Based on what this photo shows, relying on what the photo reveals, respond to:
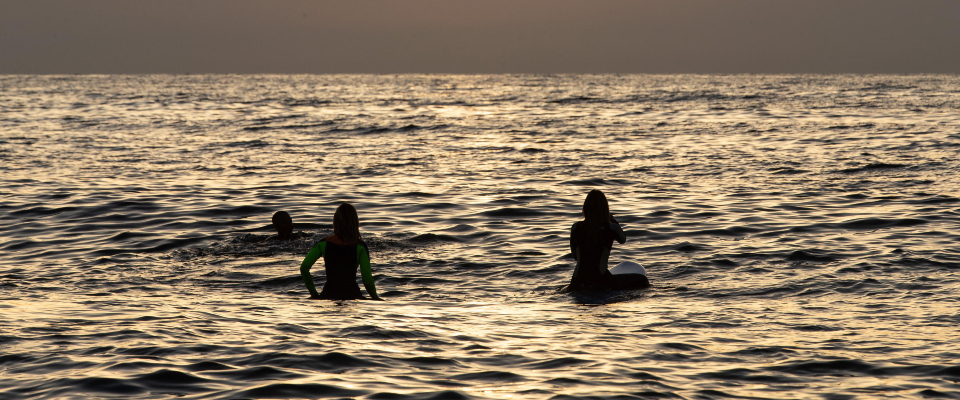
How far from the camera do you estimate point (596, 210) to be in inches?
472

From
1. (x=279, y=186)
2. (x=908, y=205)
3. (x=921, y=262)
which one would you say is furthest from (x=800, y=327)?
(x=279, y=186)

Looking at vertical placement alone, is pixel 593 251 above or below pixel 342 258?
below

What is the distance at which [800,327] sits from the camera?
998cm

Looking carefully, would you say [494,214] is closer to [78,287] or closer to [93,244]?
[93,244]

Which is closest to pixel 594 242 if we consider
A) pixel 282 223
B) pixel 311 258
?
pixel 311 258

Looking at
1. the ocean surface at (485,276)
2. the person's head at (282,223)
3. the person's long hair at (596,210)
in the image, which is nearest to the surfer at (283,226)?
the person's head at (282,223)

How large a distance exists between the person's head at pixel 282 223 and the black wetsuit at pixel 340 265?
14.8ft

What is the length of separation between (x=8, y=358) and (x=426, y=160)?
2519 centimetres

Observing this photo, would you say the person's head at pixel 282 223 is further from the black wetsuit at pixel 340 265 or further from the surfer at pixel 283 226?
the black wetsuit at pixel 340 265

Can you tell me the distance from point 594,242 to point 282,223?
6377 mm

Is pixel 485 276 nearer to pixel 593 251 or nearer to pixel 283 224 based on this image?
pixel 593 251

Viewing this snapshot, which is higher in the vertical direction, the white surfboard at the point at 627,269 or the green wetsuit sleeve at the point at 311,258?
the green wetsuit sleeve at the point at 311,258

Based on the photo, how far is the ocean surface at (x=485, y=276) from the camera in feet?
26.4

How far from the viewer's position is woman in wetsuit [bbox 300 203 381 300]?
1094 centimetres
